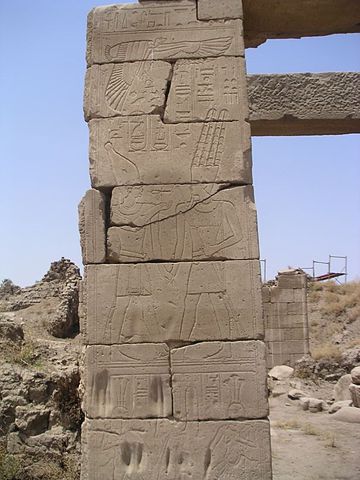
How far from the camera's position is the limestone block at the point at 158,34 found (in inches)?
189

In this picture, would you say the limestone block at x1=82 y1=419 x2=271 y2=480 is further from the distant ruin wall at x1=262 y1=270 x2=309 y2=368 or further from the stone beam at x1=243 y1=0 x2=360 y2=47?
the distant ruin wall at x1=262 y1=270 x2=309 y2=368

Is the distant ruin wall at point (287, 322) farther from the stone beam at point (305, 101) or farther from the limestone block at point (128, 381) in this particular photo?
the limestone block at point (128, 381)

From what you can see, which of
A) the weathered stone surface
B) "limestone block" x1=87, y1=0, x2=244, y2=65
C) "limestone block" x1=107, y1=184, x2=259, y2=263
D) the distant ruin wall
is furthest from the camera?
the distant ruin wall

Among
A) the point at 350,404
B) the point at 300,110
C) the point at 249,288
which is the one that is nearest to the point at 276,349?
the point at 350,404

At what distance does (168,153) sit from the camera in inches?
183

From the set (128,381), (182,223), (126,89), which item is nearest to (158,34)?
(126,89)

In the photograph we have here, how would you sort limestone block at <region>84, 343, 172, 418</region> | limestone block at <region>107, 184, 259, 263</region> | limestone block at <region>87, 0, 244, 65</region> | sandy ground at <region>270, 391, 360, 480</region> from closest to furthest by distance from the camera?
limestone block at <region>84, 343, 172, 418</region> → limestone block at <region>107, 184, 259, 263</region> → limestone block at <region>87, 0, 244, 65</region> → sandy ground at <region>270, 391, 360, 480</region>

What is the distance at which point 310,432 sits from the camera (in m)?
9.43

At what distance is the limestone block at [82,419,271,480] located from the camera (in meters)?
4.28

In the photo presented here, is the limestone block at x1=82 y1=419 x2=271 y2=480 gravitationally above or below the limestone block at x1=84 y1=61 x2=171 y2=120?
below

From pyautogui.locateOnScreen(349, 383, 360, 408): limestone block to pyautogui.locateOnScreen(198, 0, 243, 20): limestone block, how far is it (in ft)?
26.6

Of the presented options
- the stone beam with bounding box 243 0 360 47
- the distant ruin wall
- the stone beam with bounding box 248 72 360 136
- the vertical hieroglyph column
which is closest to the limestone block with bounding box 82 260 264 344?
the vertical hieroglyph column

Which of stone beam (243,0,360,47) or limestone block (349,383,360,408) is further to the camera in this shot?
limestone block (349,383,360,408)

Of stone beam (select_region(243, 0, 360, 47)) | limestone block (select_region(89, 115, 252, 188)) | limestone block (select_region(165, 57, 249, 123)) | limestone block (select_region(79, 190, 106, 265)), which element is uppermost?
stone beam (select_region(243, 0, 360, 47))
